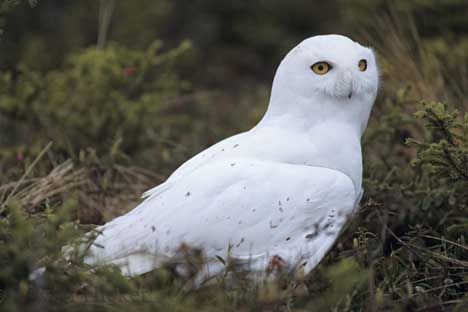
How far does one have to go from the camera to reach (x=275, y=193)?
3.06 m

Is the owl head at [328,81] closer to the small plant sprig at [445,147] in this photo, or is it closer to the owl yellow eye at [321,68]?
the owl yellow eye at [321,68]

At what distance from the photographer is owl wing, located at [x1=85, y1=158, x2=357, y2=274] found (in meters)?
3.03

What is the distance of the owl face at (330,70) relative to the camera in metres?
3.32

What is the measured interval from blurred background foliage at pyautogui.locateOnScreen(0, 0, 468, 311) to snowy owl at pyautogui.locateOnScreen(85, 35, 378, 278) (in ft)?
0.57

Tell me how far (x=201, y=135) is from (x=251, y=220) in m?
3.06

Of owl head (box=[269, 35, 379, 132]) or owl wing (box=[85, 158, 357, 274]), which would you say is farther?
owl head (box=[269, 35, 379, 132])

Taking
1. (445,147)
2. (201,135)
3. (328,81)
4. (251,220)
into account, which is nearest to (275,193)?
(251,220)

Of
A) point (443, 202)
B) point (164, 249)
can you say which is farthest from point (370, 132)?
point (164, 249)

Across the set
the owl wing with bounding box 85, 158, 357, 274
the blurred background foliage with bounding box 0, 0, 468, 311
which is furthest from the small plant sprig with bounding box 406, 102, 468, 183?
the owl wing with bounding box 85, 158, 357, 274

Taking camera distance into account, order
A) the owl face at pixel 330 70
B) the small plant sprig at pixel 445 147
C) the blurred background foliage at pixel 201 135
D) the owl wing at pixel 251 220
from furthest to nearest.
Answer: the owl face at pixel 330 70 < the small plant sprig at pixel 445 147 < the owl wing at pixel 251 220 < the blurred background foliage at pixel 201 135

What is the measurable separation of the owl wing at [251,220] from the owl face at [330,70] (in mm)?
439

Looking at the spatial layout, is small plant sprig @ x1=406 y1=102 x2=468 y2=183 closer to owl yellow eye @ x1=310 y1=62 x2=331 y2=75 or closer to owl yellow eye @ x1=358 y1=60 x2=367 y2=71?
owl yellow eye @ x1=358 y1=60 x2=367 y2=71

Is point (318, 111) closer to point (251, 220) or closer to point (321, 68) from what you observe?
point (321, 68)

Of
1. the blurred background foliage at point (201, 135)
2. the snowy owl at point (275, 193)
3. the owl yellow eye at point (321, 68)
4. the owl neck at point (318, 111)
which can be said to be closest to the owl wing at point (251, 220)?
the snowy owl at point (275, 193)
